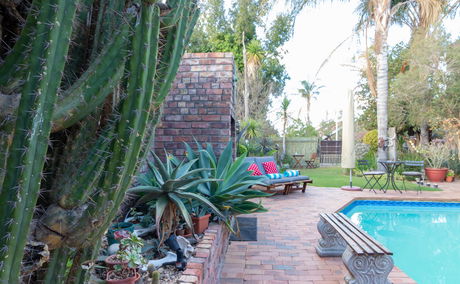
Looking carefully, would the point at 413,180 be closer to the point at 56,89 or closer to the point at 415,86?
the point at 415,86

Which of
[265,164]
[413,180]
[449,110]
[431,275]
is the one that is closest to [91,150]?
[431,275]

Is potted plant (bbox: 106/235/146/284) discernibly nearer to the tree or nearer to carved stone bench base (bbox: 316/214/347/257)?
carved stone bench base (bbox: 316/214/347/257)

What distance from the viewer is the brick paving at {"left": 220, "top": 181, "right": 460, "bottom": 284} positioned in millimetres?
3330

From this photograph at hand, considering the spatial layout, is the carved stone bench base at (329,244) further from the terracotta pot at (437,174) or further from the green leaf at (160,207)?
the terracotta pot at (437,174)

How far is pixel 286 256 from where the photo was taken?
3.96m

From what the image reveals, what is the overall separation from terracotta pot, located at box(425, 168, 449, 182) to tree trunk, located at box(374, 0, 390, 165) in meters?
1.57

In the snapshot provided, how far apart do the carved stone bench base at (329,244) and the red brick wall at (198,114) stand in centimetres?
196

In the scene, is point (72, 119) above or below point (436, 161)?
above

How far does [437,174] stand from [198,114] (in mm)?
10404

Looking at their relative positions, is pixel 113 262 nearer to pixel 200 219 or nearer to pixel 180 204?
pixel 180 204

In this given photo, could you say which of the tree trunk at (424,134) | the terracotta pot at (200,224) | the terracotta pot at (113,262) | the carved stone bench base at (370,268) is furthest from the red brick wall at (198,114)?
the tree trunk at (424,134)

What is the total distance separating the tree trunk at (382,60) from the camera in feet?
38.4

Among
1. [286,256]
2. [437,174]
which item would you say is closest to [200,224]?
[286,256]

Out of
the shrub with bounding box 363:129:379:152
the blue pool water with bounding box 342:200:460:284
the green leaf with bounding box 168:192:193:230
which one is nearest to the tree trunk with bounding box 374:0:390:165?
the shrub with bounding box 363:129:379:152
